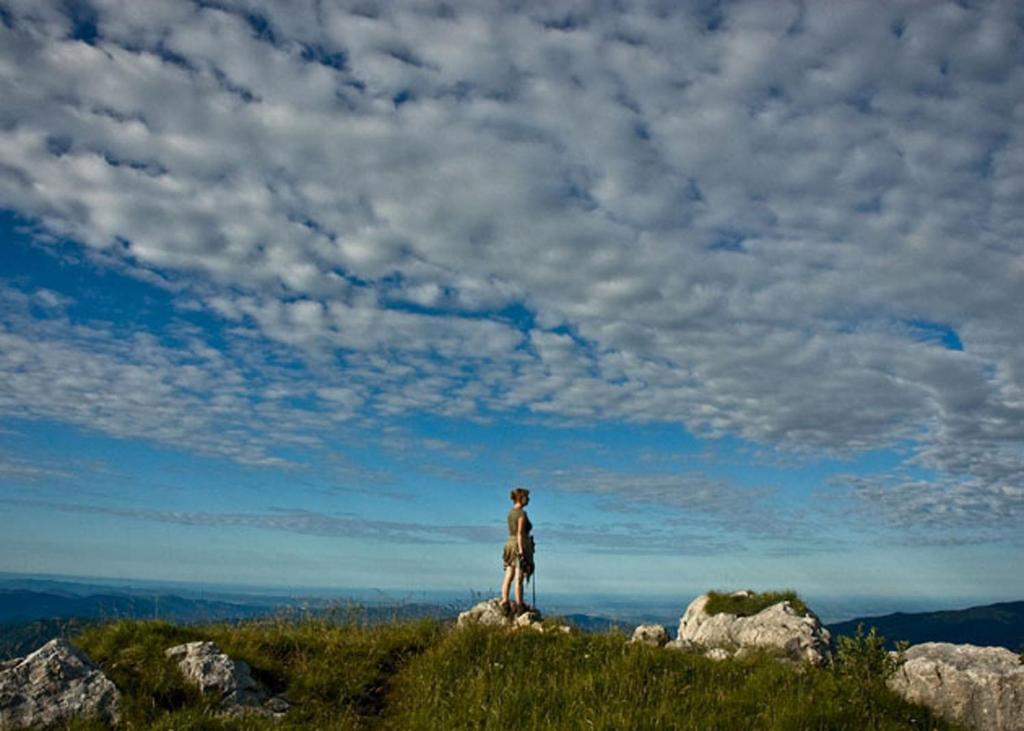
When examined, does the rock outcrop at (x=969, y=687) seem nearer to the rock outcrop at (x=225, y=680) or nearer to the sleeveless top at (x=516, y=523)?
the sleeveless top at (x=516, y=523)

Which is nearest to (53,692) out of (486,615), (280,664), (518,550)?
(280,664)

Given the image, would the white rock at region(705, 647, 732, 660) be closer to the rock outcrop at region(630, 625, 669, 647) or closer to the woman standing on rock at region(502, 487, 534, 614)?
the rock outcrop at region(630, 625, 669, 647)

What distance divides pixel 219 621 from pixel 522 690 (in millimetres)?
7288

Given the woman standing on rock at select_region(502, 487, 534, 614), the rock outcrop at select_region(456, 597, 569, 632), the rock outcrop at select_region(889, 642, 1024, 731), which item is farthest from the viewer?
the woman standing on rock at select_region(502, 487, 534, 614)

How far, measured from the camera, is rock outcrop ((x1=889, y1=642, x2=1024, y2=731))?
1206 cm

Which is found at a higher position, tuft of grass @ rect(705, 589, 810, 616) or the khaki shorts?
the khaki shorts

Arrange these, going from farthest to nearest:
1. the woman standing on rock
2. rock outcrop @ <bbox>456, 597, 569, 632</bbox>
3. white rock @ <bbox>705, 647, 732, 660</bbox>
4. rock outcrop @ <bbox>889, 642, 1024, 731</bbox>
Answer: the woman standing on rock → rock outcrop @ <bbox>456, 597, 569, 632</bbox> → white rock @ <bbox>705, 647, 732, 660</bbox> → rock outcrop @ <bbox>889, 642, 1024, 731</bbox>

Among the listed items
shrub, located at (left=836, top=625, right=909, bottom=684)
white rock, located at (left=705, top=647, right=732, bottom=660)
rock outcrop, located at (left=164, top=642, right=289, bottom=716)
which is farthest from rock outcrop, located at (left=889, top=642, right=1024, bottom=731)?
rock outcrop, located at (left=164, top=642, right=289, bottom=716)

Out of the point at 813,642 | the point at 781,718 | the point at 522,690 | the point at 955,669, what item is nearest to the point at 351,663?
the point at 522,690

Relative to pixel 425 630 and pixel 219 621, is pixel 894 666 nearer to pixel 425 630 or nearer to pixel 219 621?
pixel 425 630

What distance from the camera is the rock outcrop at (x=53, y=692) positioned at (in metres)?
9.49

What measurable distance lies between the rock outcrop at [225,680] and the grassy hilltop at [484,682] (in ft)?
0.69

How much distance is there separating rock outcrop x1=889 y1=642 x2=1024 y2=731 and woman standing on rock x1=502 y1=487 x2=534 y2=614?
26.0 ft

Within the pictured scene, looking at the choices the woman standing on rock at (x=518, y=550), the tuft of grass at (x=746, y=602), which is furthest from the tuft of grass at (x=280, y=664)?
the tuft of grass at (x=746, y=602)
